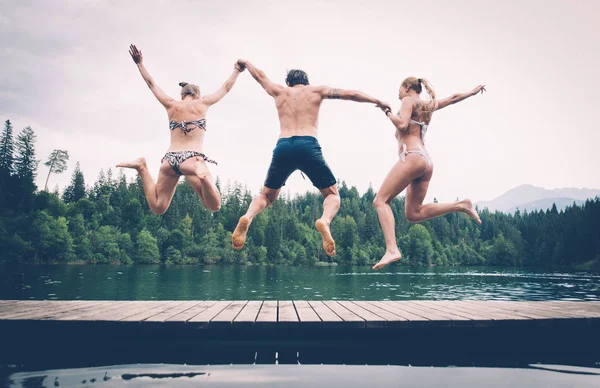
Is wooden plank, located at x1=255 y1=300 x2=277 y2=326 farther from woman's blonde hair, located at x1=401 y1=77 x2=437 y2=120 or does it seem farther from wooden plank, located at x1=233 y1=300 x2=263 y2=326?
woman's blonde hair, located at x1=401 y1=77 x2=437 y2=120

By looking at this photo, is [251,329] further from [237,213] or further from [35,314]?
[237,213]

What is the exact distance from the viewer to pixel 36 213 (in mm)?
72250

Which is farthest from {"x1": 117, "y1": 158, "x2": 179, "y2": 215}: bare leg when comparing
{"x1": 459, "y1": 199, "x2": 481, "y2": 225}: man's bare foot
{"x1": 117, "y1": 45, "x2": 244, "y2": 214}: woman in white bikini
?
{"x1": 459, "y1": 199, "x2": 481, "y2": 225}: man's bare foot

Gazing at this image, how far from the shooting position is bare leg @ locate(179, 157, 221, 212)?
21.4 feet

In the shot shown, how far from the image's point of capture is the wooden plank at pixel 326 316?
600 centimetres

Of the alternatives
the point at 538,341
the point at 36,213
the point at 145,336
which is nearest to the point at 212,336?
the point at 145,336

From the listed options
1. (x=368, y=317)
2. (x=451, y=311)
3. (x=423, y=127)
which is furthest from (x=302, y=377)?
(x=423, y=127)

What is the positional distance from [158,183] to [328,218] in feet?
9.43

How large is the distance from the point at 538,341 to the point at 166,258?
9348 centimetres

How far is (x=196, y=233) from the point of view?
10544 cm

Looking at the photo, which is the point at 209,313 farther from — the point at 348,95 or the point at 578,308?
the point at 578,308

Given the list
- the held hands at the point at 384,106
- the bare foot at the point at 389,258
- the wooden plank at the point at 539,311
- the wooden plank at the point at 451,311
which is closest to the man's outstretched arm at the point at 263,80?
the held hands at the point at 384,106

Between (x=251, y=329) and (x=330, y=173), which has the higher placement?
(x=330, y=173)

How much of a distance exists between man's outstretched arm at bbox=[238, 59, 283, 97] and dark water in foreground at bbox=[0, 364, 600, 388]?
4.11 m
